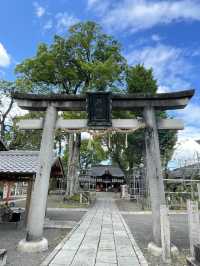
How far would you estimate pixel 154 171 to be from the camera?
20.4 ft

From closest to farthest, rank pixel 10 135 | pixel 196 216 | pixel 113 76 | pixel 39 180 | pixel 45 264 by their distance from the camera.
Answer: pixel 45 264 < pixel 196 216 < pixel 39 180 < pixel 113 76 < pixel 10 135

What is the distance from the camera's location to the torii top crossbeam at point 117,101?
6.63 m

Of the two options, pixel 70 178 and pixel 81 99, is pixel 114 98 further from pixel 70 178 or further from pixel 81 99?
pixel 70 178

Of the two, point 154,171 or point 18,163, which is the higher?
point 18,163

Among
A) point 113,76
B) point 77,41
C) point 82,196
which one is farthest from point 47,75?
point 82,196

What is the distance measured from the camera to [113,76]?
20.5m

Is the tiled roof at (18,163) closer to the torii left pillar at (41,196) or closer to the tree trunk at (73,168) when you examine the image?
the torii left pillar at (41,196)

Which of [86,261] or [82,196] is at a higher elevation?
[82,196]

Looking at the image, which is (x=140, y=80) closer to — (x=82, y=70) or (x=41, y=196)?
(x=82, y=70)

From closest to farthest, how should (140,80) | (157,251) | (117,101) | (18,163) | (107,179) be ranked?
(157,251), (117,101), (18,163), (140,80), (107,179)

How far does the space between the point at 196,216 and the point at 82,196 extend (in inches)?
634

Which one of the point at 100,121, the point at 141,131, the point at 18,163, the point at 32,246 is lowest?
the point at 32,246

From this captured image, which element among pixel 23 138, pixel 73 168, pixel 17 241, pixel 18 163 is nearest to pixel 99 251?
pixel 17 241

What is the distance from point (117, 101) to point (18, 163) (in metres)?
4.72
